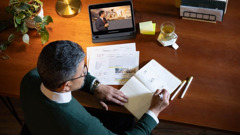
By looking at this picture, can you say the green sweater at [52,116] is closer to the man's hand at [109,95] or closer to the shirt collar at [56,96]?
the shirt collar at [56,96]

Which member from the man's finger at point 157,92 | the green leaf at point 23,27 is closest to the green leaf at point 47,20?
the green leaf at point 23,27

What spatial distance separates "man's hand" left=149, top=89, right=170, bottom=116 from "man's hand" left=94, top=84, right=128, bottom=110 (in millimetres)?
146

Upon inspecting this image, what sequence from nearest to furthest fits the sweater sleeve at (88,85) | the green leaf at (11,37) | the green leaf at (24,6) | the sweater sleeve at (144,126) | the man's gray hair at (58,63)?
the man's gray hair at (58,63) < the sweater sleeve at (144,126) < the sweater sleeve at (88,85) < the green leaf at (24,6) < the green leaf at (11,37)

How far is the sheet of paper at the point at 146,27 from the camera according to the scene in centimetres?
167

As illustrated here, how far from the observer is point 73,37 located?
5.61ft

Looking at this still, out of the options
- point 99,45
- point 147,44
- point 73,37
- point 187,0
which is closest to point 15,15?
point 73,37

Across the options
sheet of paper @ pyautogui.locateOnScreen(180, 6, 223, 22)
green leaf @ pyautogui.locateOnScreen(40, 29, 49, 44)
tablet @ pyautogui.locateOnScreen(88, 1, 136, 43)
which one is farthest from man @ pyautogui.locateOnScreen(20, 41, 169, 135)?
sheet of paper @ pyautogui.locateOnScreen(180, 6, 223, 22)

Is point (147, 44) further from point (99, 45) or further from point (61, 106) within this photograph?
point (61, 106)

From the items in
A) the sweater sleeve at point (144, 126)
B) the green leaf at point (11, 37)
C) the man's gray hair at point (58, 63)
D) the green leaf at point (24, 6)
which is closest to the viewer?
the man's gray hair at point (58, 63)

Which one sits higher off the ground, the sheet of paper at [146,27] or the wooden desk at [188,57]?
the sheet of paper at [146,27]

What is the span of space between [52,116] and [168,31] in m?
0.83

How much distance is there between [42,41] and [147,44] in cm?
63

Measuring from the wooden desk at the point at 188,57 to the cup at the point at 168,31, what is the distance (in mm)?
50

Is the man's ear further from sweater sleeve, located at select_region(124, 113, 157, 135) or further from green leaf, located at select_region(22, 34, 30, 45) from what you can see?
green leaf, located at select_region(22, 34, 30, 45)
